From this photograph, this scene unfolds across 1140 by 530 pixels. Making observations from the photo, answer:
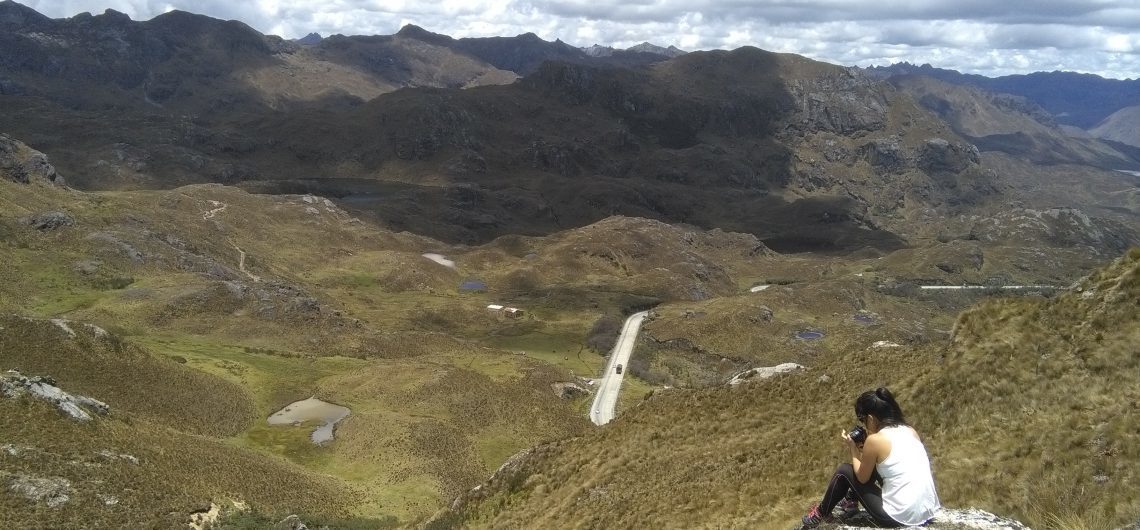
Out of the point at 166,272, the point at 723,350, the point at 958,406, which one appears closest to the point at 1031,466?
the point at 958,406

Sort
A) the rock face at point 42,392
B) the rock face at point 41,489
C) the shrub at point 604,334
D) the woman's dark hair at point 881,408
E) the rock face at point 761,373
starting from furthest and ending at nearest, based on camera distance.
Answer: the shrub at point 604,334 < the rock face at point 42,392 < the rock face at point 761,373 < the rock face at point 41,489 < the woman's dark hair at point 881,408

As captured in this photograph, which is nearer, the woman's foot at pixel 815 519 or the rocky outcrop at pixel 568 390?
the woman's foot at pixel 815 519

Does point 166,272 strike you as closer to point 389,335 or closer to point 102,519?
point 389,335

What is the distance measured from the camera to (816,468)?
27.0m

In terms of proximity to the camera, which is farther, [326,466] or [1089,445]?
[326,466]

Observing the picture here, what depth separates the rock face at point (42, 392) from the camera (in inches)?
1796

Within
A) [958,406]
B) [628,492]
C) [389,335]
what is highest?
[958,406]

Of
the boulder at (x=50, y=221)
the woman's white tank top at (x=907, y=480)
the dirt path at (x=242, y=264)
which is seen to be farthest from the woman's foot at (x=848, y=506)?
the dirt path at (x=242, y=264)

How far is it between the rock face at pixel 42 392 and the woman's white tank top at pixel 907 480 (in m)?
52.7

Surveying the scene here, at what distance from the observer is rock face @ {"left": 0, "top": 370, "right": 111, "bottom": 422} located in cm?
4562

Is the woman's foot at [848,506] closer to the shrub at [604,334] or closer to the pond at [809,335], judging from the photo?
the shrub at [604,334]

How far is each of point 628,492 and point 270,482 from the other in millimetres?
33820

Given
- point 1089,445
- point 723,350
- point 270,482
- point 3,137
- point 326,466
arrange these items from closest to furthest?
point 1089,445 < point 270,482 < point 326,466 < point 723,350 < point 3,137

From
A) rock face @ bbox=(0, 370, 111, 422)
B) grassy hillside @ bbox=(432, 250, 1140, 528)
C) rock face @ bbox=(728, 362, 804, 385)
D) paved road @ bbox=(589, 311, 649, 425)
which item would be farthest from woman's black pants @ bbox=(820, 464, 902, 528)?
paved road @ bbox=(589, 311, 649, 425)
